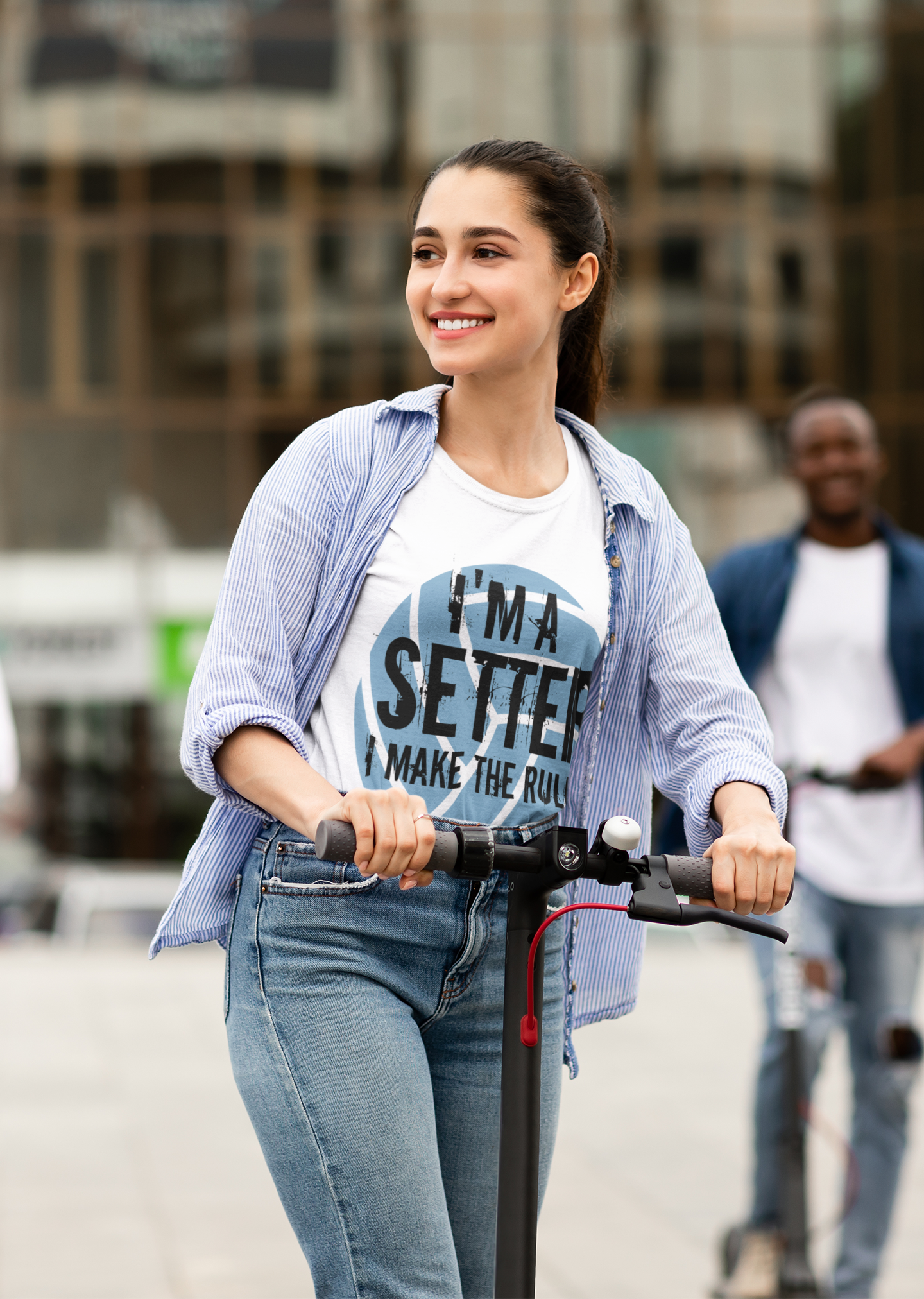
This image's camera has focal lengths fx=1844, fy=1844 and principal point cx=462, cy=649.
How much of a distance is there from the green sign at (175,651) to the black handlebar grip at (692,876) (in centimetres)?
2152

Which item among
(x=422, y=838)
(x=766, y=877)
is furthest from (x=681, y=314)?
(x=422, y=838)

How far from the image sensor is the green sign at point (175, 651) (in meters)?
23.5

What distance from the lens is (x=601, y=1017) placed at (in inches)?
106

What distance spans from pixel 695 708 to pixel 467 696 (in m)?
0.35

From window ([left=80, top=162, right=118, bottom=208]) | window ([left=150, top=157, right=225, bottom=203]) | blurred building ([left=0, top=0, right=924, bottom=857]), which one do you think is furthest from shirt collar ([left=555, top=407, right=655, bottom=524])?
window ([left=80, top=162, right=118, bottom=208])

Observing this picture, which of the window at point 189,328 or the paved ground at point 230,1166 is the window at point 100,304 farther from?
the paved ground at point 230,1166

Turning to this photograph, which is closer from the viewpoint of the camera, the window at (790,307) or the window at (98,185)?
the window at (98,185)

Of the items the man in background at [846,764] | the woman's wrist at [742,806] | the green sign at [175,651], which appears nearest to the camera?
the woman's wrist at [742,806]

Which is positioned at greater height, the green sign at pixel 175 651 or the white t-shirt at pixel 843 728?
the white t-shirt at pixel 843 728

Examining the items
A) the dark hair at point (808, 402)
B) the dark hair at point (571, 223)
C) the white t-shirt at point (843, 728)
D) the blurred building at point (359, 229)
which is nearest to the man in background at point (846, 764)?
the white t-shirt at point (843, 728)

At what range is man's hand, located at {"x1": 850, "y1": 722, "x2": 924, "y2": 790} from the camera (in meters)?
4.67

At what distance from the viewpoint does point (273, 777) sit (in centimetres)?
218

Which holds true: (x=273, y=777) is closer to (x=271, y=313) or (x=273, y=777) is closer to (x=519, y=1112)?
(x=519, y=1112)

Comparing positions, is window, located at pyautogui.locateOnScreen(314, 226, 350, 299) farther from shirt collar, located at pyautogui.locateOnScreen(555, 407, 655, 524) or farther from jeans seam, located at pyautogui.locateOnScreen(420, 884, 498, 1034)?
jeans seam, located at pyautogui.locateOnScreen(420, 884, 498, 1034)
